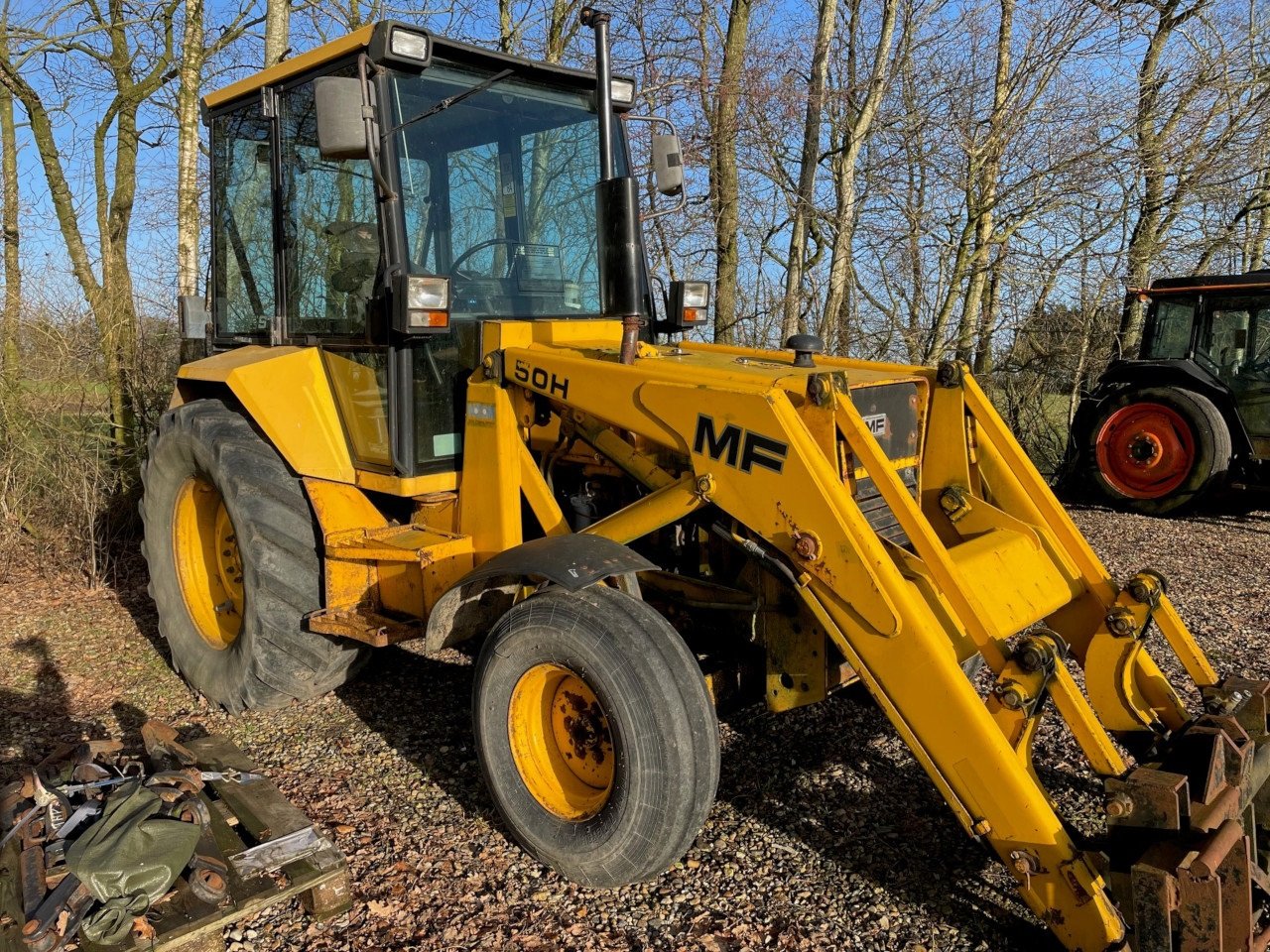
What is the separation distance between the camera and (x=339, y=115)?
10.8 feet

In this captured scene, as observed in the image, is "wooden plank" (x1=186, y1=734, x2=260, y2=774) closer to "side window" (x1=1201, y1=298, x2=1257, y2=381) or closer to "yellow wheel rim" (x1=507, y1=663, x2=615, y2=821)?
"yellow wheel rim" (x1=507, y1=663, x2=615, y2=821)

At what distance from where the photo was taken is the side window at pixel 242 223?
4.47m

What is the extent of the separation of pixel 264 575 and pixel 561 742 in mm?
1611

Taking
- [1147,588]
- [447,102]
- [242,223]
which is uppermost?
[447,102]

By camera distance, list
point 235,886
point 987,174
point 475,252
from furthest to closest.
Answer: point 987,174
point 475,252
point 235,886

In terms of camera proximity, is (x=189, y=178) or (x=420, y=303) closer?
(x=420, y=303)

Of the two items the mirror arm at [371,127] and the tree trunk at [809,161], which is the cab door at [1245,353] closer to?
the tree trunk at [809,161]

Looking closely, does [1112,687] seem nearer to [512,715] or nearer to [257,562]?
[512,715]

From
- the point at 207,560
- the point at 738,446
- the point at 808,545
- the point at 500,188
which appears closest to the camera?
the point at 808,545

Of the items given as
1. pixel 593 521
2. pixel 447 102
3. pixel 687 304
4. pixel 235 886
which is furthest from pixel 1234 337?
pixel 235 886

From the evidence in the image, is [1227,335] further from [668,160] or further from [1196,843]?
[1196,843]

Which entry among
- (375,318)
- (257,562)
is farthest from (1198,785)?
(257,562)

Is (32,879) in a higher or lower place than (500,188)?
lower

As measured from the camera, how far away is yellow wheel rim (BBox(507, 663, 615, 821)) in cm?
318
